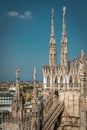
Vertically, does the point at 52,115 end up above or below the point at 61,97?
below

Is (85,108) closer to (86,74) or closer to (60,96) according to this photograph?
(86,74)

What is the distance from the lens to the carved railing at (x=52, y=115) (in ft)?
113

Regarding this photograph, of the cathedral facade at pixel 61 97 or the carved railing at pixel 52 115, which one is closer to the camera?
the cathedral facade at pixel 61 97

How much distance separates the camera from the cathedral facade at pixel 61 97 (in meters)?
31.7

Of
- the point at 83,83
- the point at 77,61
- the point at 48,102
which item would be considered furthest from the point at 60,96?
the point at 83,83

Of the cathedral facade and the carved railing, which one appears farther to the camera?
the carved railing

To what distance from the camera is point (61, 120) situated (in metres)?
37.7

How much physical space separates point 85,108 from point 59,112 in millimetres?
6067

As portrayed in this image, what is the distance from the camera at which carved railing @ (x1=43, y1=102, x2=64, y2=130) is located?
34.5 metres

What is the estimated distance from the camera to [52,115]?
119ft

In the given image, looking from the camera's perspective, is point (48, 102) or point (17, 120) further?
point (48, 102)

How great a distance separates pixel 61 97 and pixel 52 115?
277cm

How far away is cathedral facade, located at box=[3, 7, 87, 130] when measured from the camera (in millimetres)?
31734

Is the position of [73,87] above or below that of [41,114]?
above
